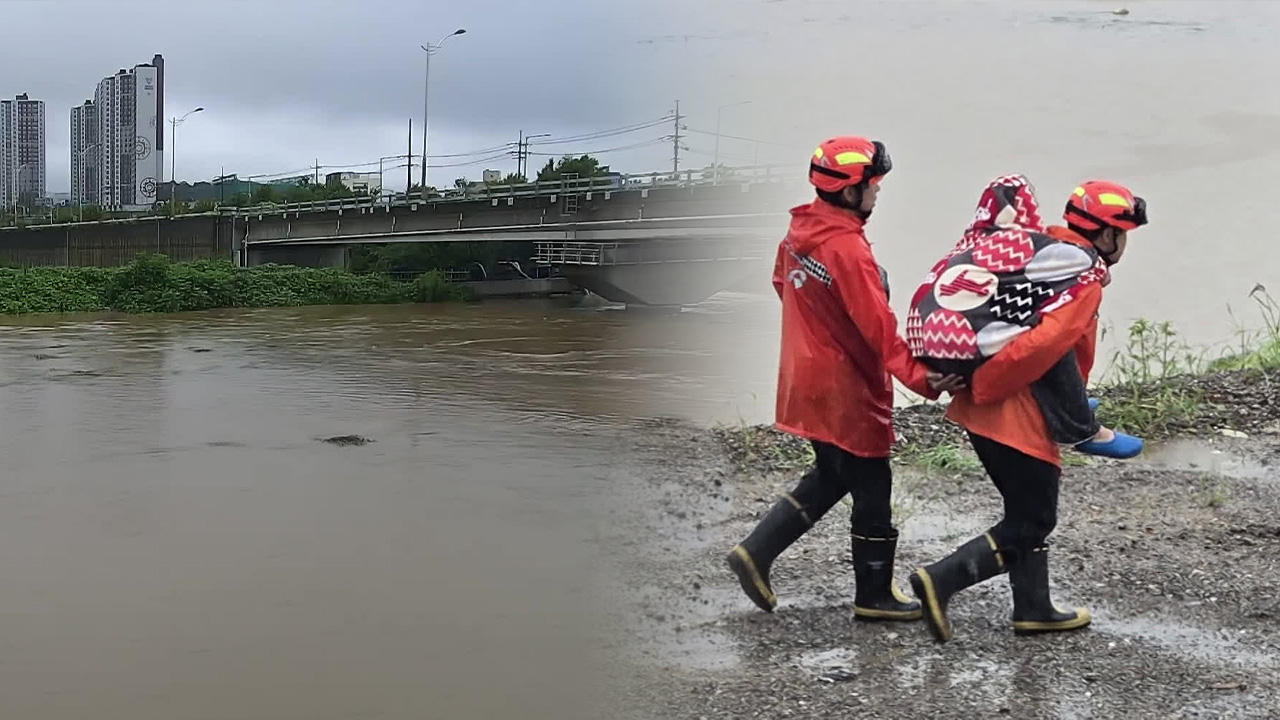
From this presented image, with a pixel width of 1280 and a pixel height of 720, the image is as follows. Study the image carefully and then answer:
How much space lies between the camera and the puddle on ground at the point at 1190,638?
12.2 feet

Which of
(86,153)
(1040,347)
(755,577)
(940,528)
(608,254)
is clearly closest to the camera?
(1040,347)

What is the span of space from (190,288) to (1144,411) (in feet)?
107

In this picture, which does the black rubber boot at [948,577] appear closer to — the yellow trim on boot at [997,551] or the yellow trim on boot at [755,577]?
the yellow trim on boot at [997,551]

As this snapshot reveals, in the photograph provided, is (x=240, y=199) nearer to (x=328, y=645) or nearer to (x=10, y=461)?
(x=10, y=461)

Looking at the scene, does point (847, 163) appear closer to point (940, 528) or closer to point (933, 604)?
point (933, 604)

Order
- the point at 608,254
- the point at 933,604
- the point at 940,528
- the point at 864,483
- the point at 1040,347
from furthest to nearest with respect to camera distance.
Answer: the point at 608,254, the point at 940,528, the point at 864,483, the point at 933,604, the point at 1040,347

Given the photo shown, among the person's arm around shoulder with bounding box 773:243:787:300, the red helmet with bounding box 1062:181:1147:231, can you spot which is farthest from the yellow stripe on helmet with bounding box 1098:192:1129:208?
the person's arm around shoulder with bounding box 773:243:787:300

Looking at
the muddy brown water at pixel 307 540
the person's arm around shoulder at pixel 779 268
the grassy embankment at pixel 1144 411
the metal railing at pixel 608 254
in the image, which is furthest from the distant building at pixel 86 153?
the person's arm around shoulder at pixel 779 268

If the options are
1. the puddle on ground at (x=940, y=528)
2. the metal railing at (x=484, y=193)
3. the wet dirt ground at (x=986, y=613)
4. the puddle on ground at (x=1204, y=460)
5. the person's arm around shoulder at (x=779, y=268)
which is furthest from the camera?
the metal railing at (x=484, y=193)

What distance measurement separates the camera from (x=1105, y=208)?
3.83 metres

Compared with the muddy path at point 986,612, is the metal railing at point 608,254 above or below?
above

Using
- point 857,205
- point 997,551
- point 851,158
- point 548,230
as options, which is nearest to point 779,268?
point 857,205

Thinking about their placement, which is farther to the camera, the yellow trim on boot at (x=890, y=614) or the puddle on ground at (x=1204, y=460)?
the puddle on ground at (x=1204, y=460)

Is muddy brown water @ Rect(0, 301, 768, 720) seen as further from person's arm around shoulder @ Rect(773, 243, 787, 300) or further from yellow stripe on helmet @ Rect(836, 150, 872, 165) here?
yellow stripe on helmet @ Rect(836, 150, 872, 165)
